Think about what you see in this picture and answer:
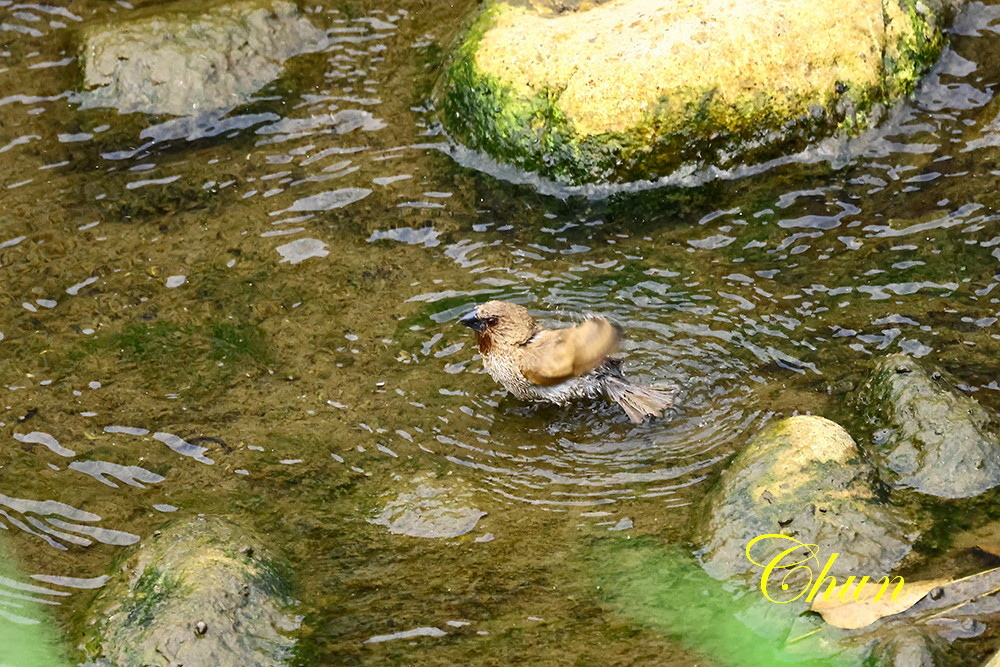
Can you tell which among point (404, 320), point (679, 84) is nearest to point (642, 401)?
point (404, 320)

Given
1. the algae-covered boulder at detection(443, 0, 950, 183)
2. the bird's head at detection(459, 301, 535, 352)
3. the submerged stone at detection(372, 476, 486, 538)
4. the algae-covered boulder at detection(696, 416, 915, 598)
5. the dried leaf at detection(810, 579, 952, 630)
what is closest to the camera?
the dried leaf at detection(810, 579, 952, 630)

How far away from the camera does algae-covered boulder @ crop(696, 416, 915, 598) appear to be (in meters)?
4.50

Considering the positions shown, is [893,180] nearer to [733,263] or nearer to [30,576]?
[733,263]

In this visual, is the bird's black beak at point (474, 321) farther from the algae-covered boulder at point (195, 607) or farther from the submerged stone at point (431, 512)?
the algae-covered boulder at point (195, 607)

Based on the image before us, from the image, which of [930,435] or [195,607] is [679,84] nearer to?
[930,435]

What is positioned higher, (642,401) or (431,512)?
(642,401)

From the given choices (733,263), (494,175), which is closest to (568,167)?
(494,175)

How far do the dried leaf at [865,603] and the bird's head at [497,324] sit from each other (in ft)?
7.31

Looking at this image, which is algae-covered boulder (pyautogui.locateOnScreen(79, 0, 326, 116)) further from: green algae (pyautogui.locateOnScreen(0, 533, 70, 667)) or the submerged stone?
green algae (pyautogui.locateOnScreen(0, 533, 70, 667))

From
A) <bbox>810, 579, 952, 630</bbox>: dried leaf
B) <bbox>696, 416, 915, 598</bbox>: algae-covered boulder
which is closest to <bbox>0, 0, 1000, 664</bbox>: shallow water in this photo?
<bbox>696, 416, 915, 598</bbox>: algae-covered boulder

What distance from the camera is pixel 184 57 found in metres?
8.04

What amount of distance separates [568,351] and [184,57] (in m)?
4.00

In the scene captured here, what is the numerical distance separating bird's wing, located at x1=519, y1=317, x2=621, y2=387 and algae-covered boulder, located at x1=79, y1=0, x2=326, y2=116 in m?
3.40

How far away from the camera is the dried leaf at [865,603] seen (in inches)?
165
